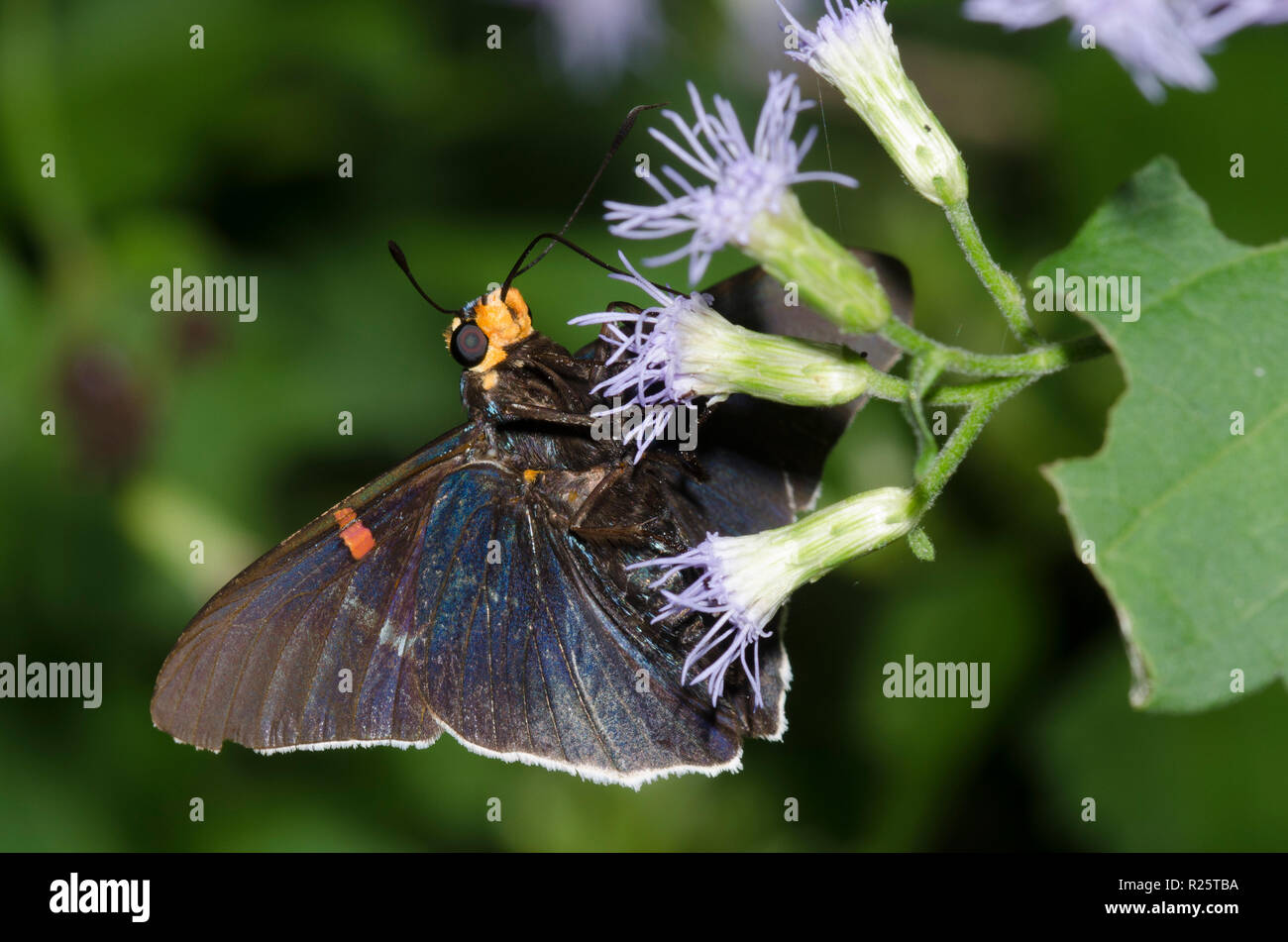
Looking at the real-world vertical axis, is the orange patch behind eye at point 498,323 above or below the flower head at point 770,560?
above

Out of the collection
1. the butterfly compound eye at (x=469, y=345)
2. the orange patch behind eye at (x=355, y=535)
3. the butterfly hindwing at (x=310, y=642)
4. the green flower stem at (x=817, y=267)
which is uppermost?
the butterfly compound eye at (x=469, y=345)

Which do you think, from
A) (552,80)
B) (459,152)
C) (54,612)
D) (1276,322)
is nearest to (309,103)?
(459,152)

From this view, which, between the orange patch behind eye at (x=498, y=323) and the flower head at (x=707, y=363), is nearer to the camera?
the flower head at (x=707, y=363)

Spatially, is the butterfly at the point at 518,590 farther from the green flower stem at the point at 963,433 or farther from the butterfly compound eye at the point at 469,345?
the green flower stem at the point at 963,433

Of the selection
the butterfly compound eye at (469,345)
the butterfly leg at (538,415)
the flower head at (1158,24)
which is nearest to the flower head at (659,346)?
the butterfly leg at (538,415)

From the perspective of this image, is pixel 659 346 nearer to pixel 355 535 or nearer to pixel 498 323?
pixel 498 323

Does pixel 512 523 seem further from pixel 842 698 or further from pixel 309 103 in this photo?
pixel 309 103

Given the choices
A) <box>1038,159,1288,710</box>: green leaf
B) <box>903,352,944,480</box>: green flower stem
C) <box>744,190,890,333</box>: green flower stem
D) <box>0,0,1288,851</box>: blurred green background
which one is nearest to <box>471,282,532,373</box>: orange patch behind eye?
<box>744,190,890,333</box>: green flower stem
